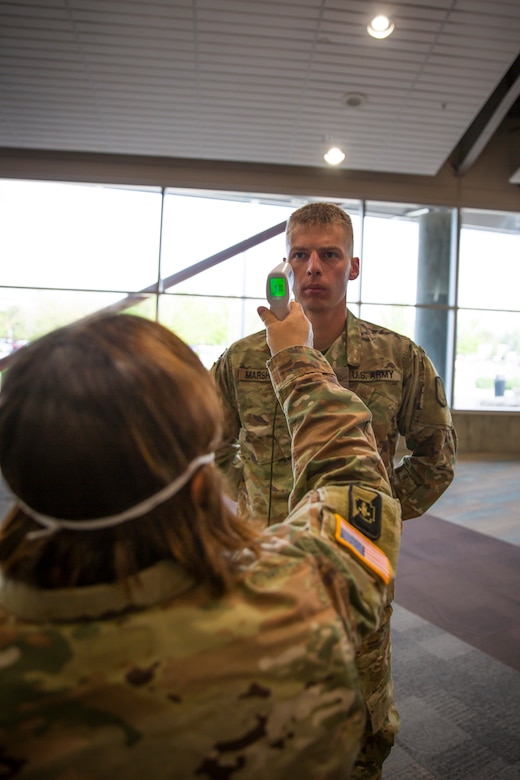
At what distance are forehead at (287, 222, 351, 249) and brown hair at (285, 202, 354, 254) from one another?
1cm

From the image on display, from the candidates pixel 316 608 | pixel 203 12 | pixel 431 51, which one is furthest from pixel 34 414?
pixel 431 51

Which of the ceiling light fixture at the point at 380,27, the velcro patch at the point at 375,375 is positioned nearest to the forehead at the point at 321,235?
the velcro patch at the point at 375,375

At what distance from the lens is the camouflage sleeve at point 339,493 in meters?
0.70

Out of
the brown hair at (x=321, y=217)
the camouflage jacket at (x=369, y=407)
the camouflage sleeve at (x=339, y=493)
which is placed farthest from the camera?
the brown hair at (x=321, y=217)

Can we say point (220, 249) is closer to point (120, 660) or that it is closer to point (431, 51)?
point (431, 51)

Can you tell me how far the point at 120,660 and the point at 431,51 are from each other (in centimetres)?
611

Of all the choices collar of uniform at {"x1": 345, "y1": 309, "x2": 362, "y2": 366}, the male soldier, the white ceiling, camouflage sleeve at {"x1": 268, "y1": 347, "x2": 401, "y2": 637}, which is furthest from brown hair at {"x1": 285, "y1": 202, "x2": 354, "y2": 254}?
the white ceiling

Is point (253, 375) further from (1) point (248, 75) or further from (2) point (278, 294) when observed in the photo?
(1) point (248, 75)

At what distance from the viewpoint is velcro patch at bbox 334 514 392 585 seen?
726 mm

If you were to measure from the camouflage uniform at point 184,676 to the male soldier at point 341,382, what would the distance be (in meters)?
0.96

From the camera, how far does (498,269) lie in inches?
325

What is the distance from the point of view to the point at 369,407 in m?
1.67

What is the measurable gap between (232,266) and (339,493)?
697cm

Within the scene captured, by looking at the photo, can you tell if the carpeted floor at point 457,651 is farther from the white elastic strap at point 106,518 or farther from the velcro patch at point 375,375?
the white elastic strap at point 106,518
